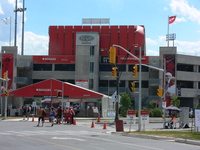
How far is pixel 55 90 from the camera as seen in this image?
4931 centimetres

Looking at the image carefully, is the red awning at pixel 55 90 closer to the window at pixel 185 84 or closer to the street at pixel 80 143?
the street at pixel 80 143

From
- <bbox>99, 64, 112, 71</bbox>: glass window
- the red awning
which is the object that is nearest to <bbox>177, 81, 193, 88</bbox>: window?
<bbox>99, 64, 112, 71</bbox>: glass window

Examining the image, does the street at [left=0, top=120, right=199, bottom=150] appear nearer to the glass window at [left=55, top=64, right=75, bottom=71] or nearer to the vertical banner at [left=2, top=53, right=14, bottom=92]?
the vertical banner at [left=2, top=53, right=14, bottom=92]

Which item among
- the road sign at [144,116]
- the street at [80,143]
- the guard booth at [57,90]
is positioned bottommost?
the street at [80,143]

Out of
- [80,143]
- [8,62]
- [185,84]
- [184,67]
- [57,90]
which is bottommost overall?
[80,143]

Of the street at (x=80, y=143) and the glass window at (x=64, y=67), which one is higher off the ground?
the glass window at (x=64, y=67)

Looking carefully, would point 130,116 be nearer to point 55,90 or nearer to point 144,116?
point 144,116

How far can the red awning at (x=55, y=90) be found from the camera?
48750 mm

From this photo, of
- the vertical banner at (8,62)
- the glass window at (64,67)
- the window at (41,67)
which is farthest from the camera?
the window at (41,67)

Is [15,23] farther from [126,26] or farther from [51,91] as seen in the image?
[51,91]

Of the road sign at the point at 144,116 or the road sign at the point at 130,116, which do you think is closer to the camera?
the road sign at the point at 130,116

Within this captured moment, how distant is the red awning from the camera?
4875 centimetres

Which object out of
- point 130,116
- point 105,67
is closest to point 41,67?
point 105,67

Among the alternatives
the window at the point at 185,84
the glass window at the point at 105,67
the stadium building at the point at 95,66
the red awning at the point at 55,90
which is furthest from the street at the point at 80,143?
the window at the point at 185,84
